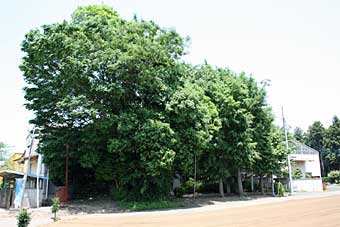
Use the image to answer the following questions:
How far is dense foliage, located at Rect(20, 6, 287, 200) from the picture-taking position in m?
20.2

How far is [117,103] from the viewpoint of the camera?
874 inches

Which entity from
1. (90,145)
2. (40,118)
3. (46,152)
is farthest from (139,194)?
(40,118)

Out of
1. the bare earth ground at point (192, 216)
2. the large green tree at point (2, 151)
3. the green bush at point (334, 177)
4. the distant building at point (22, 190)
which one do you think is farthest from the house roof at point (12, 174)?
the green bush at point (334, 177)

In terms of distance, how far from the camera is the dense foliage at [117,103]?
20.2 m

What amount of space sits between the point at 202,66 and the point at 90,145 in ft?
44.9

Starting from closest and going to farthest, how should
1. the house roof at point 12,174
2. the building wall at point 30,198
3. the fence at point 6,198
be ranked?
the building wall at point 30,198 → the fence at point 6,198 → the house roof at point 12,174

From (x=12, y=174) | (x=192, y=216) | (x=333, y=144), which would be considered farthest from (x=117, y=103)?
(x=333, y=144)

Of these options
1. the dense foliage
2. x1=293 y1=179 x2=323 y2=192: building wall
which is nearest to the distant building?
the dense foliage

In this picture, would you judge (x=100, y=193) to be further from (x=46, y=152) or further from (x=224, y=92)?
(x=224, y=92)

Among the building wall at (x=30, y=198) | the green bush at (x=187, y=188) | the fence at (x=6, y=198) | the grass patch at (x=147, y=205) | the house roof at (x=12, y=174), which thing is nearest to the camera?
the grass patch at (x=147, y=205)

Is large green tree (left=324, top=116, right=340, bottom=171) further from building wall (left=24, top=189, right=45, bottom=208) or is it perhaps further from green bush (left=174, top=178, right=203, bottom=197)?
building wall (left=24, top=189, right=45, bottom=208)

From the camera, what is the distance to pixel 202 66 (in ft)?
97.5

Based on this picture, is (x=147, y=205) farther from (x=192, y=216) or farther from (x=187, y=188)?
(x=187, y=188)

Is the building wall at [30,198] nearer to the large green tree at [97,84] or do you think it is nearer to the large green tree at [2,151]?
the large green tree at [97,84]
